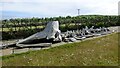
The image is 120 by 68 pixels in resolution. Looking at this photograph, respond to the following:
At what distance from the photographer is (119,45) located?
15.4 meters

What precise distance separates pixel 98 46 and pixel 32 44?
426cm

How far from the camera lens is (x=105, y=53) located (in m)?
13.3

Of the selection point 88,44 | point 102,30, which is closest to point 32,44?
point 88,44

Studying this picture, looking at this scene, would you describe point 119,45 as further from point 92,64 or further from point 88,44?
point 92,64

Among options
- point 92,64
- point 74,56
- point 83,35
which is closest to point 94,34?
point 83,35

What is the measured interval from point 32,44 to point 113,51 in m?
5.32

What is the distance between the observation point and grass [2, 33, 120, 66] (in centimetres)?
1149

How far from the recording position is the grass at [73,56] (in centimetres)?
1149

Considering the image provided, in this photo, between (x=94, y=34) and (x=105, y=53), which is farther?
(x=94, y=34)

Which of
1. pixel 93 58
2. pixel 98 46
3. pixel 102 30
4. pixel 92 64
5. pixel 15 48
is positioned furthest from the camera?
pixel 102 30

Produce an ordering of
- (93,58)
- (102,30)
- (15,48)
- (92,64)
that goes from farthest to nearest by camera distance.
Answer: (102,30) < (15,48) < (93,58) < (92,64)

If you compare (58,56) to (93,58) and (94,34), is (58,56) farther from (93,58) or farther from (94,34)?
(94,34)

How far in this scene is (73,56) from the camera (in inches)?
499

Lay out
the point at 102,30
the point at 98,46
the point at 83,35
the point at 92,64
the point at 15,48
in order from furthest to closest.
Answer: the point at 102,30 → the point at 83,35 → the point at 15,48 → the point at 98,46 → the point at 92,64
